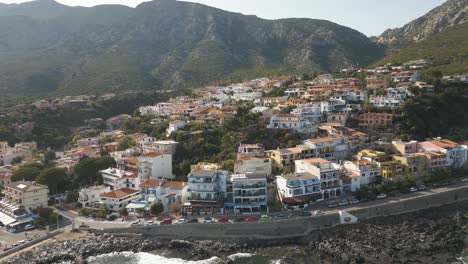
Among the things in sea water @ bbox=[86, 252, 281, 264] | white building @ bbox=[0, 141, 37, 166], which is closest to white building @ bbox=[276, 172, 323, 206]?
sea water @ bbox=[86, 252, 281, 264]

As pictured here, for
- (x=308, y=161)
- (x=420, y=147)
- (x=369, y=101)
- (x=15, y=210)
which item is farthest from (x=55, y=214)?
(x=369, y=101)

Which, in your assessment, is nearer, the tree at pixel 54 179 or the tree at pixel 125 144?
the tree at pixel 54 179

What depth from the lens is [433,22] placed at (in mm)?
149125

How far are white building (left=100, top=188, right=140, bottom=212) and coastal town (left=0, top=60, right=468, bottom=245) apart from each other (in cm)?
10

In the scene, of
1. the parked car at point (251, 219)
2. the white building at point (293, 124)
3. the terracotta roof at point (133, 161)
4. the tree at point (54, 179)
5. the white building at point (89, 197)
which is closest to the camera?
the parked car at point (251, 219)

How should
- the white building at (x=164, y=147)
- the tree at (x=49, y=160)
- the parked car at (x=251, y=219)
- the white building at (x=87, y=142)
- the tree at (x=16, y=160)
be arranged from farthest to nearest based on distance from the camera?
the white building at (x=87, y=142)
the tree at (x=16, y=160)
the tree at (x=49, y=160)
the white building at (x=164, y=147)
the parked car at (x=251, y=219)

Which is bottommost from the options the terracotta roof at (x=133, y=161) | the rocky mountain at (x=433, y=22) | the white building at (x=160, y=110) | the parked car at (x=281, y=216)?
the parked car at (x=281, y=216)

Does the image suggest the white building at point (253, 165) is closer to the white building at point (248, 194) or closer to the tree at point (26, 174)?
the white building at point (248, 194)

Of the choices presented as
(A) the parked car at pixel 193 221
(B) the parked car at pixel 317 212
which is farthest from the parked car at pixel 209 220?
(B) the parked car at pixel 317 212

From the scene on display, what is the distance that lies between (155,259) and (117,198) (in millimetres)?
11254

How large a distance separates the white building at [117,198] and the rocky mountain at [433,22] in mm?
128609

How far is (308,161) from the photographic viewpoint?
4228 centimetres

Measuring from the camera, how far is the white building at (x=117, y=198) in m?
40.8

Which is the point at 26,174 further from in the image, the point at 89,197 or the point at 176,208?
the point at 176,208
